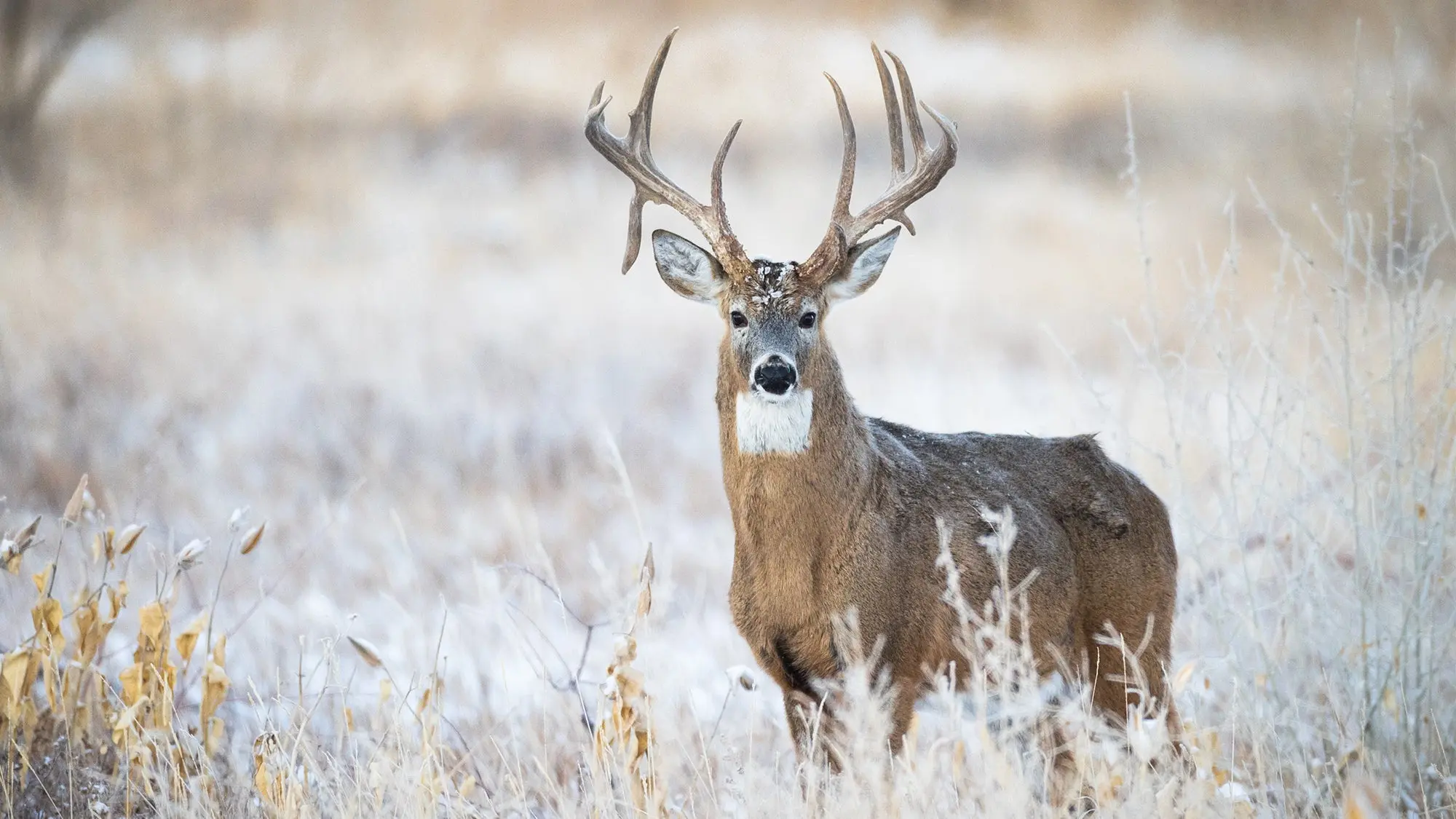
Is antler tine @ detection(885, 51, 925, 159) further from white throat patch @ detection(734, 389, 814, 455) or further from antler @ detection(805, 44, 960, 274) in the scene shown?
white throat patch @ detection(734, 389, 814, 455)

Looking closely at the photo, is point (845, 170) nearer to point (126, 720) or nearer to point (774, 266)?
point (774, 266)

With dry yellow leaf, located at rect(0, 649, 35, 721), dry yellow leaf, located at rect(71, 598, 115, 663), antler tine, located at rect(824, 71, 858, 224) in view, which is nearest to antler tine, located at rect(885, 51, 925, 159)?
antler tine, located at rect(824, 71, 858, 224)

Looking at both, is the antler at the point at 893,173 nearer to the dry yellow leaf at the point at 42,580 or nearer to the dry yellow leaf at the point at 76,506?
the dry yellow leaf at the point at 76,506

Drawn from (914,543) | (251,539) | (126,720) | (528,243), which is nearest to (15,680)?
(126,720)

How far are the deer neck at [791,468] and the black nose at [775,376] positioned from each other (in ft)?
0.32

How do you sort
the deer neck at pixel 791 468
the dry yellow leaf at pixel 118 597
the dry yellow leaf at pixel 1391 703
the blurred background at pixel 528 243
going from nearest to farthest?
the dry yellow leaf at pixel 1391 703 < the dry yellow leaf at pixel 118 597 < the deer neck at pixel 791 468 < the blurred background at pixel 528 243

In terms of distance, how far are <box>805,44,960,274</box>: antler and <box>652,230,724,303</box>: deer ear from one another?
1.36ft

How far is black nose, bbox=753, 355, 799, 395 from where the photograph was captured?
4828 millimetres

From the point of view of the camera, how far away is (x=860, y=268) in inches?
214

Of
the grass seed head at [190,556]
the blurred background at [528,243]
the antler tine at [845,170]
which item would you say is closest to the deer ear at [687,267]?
the antler tine at [845,170]

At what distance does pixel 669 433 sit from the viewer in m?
11.9

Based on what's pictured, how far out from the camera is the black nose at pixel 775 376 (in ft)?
15.8

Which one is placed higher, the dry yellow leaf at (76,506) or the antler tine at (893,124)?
the antler tine at (893,124)

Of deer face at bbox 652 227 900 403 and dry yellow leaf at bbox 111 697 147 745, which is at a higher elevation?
deer face at bbox 652 227 900 403
